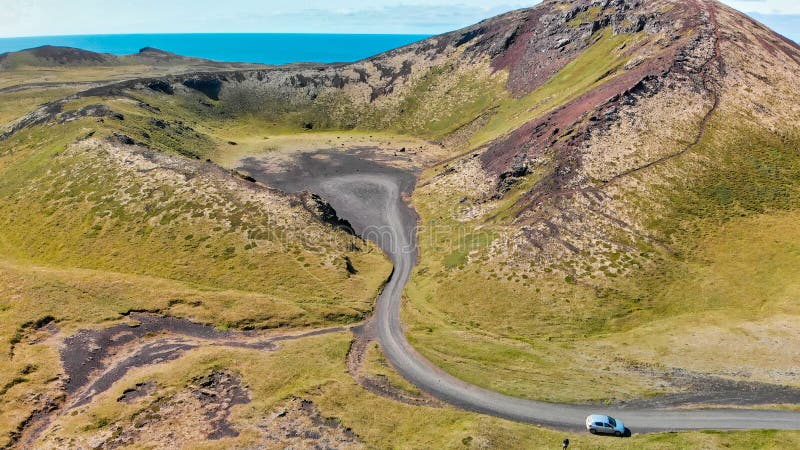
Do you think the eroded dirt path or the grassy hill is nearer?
the eroded dirt path

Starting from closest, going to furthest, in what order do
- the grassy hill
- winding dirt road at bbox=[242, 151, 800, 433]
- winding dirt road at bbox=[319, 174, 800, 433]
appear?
winding dirt road at bbox=[319, 174, 800, 433] < winding dirt road at bbox=[242, 151, 800, 433] < the grassy hill

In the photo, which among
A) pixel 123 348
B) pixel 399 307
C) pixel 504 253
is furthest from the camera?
pixel 504 253

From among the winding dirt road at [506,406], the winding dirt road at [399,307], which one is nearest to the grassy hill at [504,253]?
the winding dirt road at [506,406]

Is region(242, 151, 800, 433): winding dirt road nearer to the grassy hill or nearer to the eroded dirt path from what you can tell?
the grassy hill

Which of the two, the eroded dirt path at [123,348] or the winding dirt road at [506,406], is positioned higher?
the winding dirt road at [506,406]

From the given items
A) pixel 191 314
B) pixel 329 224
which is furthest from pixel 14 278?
pixel 329 224

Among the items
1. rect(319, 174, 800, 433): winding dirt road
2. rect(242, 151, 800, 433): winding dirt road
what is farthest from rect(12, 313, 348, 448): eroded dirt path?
rect(242, 151, 800, 433): winding dirt road

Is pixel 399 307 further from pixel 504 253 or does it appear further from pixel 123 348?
pixel 123 348

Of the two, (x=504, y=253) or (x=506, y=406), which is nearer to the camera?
(x=506, y=406)

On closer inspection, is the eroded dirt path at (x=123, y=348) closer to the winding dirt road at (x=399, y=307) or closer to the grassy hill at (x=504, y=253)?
the grassy hill at (x=504, y=253)

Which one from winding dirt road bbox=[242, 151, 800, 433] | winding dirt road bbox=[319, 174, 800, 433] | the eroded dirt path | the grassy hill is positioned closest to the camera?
winding dirt road bbox=[319, 174, 800, 433]

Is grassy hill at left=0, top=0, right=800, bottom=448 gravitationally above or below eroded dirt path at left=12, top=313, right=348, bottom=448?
above

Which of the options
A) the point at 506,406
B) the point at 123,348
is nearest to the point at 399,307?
the point at 506,406
